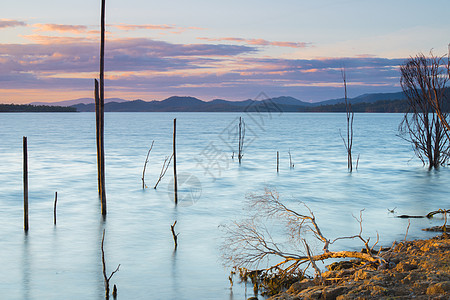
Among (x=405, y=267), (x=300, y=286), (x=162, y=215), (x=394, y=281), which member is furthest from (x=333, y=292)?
(x=162, y=215)

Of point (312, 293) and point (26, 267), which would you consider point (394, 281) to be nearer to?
point (312, 293)

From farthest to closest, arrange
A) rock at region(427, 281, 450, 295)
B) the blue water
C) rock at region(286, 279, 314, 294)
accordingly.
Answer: the blue water → rock at region(286, 279, 314, 294) → rock at region(427, 281, 450, 295)

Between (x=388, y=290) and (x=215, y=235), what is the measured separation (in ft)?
26.4

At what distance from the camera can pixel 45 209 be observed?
1683 centimetres

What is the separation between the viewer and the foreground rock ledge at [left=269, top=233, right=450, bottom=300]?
569 cm

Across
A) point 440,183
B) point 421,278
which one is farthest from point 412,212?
point 421,278

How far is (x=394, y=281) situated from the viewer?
6.06 m

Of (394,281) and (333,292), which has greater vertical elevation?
(394,281)

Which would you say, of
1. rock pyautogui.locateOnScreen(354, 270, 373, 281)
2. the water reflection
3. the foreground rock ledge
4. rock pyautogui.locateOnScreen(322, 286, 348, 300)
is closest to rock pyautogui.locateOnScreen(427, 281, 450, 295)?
the foreground rock ledge

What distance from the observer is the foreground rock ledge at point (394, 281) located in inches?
224

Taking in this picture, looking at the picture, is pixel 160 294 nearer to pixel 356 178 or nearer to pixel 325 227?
pixel 325 227

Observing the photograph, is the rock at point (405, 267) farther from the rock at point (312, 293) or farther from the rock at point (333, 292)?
the rock at point (312, 293)

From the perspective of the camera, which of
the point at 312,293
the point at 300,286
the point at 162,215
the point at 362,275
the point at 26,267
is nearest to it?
the point at 312,293

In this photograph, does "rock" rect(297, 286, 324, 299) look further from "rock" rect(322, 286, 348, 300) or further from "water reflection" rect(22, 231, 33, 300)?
"water reflection" rect(22, 231, 33, 300)
